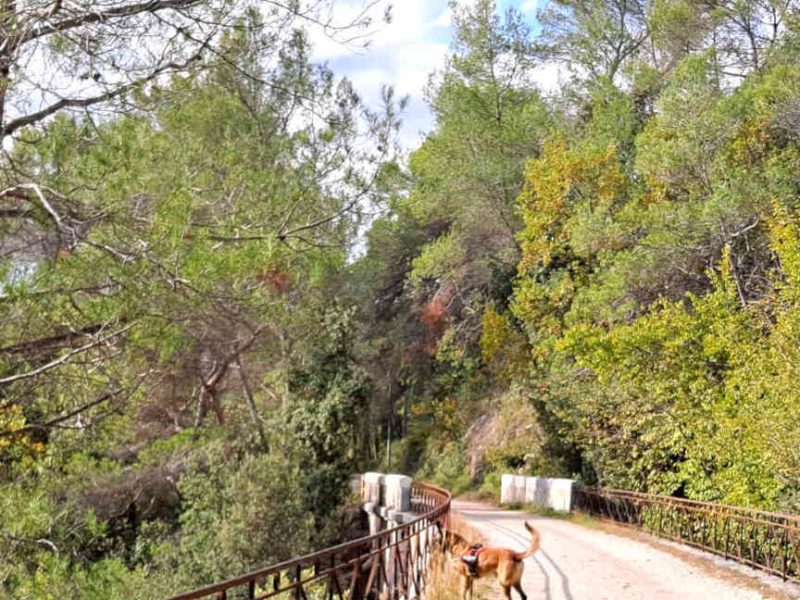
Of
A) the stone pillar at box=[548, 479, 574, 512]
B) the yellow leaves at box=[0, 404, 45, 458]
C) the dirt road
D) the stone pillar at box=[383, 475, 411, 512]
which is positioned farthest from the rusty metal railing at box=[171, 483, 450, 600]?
the stone pillar at box=[548, 479, 574, 512]

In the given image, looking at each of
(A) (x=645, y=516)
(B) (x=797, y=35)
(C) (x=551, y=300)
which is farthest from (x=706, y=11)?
(A) (x=645, y=516)

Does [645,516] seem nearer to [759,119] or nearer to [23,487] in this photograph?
[759,119]

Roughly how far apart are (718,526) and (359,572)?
25.4ft

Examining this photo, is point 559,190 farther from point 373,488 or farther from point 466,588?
point 466,588

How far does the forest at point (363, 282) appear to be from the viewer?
17.4 ft

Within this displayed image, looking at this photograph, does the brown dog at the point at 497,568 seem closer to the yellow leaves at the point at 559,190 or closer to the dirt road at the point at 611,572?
the dirt road at the point at 611,572

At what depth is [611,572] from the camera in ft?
33.9

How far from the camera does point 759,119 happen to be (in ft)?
56.7

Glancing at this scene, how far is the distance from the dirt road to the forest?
196 cm

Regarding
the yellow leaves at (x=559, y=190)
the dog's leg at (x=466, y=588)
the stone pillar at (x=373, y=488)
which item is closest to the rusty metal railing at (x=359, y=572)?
the dog's leg at (x=466, y=588)

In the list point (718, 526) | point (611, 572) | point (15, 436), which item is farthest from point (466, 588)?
point (718, 526)

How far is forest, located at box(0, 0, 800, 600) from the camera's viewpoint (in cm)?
530

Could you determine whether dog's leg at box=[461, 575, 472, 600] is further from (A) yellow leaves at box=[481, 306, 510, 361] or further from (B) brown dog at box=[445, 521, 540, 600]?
(A) yellow leaves at box=[481, 306, 510, 361]

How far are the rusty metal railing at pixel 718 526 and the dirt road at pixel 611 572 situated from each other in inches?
22.6
